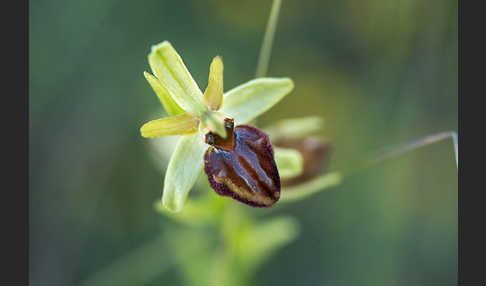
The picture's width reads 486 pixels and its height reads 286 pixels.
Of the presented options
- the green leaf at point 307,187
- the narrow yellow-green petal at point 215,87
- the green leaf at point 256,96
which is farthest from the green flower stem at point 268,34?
the green leaf at point 307,187

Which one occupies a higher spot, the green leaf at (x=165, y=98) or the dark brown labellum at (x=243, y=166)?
the green leaf at (x=165, y=98)

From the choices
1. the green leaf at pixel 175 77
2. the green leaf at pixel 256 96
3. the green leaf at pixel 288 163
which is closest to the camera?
the green leaf at pixel 175 77

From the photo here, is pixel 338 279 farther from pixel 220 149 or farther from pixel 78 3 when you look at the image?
pixel 78 3

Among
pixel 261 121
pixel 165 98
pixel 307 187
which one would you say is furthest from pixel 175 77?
pixel 261 121

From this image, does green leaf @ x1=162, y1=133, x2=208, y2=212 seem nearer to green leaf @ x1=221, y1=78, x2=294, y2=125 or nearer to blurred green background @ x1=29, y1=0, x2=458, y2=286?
green leaf @ x1=221, y1=78, x2=294, y2=125

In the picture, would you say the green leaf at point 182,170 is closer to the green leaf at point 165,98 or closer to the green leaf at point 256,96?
the green leaf at point 165,98

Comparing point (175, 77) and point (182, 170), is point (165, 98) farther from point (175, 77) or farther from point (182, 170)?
point (182, 170)

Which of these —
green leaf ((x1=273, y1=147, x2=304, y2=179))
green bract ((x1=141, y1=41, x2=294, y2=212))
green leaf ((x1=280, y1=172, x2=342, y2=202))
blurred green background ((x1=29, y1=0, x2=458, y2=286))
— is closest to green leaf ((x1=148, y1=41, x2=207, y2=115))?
green bract ((x1=141, y1=41, x2=294, y2=212))

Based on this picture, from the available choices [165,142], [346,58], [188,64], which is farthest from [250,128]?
[346,58]
